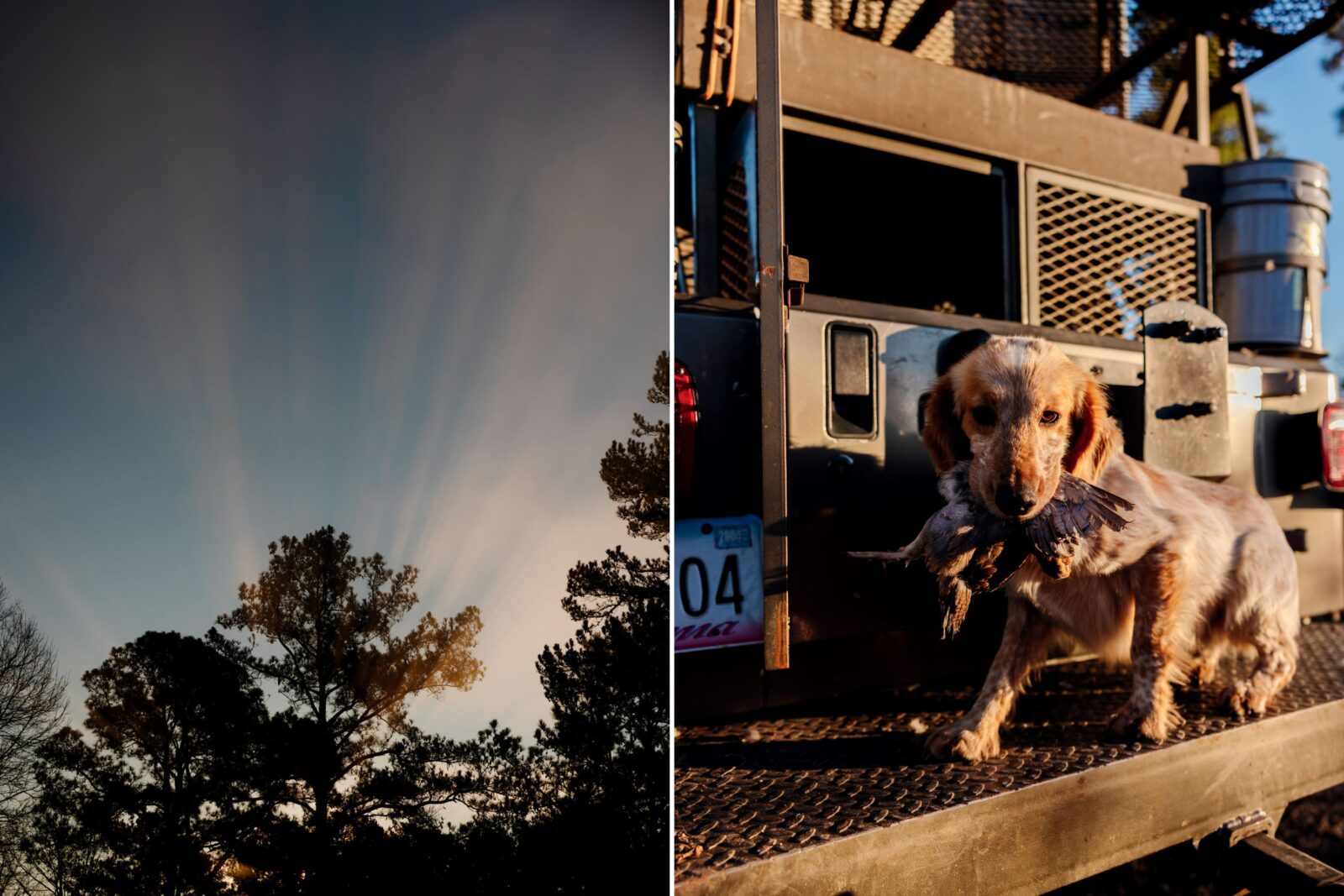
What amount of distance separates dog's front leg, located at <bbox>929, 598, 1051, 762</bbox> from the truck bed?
0.05 m

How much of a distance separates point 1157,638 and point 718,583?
1.19m

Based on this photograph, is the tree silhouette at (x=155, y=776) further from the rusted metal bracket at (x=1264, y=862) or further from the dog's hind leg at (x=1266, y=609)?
the dog's hind leg at (x=1266, y=609)

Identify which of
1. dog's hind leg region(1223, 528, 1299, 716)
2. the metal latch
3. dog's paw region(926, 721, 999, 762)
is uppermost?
the metal latch

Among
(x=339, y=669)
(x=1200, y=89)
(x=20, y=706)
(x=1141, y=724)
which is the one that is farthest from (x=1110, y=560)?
(x=1200, y=89)

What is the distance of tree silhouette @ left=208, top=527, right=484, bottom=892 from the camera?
45.6 inches

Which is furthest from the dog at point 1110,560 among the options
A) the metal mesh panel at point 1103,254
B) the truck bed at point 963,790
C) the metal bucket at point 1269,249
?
the metal bucket at point 1269,249

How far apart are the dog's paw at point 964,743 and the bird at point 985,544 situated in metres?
0.40

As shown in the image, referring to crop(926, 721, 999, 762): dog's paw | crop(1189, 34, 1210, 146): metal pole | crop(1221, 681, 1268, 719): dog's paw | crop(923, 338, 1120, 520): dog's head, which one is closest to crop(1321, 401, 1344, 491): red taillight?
crop(1221, 681, 1268, 719): dog's paw

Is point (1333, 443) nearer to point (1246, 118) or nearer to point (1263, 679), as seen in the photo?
point (1263, 679)

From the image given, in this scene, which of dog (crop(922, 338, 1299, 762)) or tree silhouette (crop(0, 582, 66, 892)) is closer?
tree silhouette (crop(0, 582, 66, 892))

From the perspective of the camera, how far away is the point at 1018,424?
71.0 inches

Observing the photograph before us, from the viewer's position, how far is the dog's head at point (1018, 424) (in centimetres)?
170

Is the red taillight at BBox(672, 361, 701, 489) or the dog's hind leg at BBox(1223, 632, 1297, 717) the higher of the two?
the red taillight at BBox(672, 361, 701, 489)

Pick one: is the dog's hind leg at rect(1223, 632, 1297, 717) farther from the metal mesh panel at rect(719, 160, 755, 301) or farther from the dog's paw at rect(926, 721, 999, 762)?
the metal mesh panel at rect(719, 160, 755, 301)
